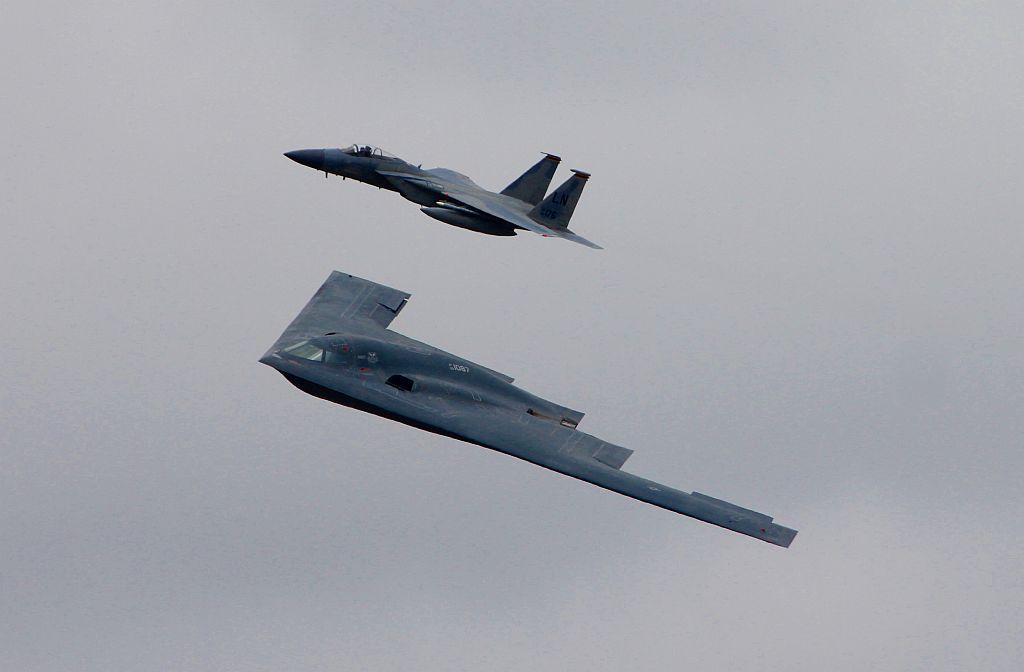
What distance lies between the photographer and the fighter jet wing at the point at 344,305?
63.0m

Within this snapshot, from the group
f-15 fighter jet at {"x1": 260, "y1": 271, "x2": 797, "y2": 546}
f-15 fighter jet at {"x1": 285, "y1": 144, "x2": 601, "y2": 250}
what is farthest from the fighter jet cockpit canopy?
f-15 fighter jet at {"x1": 260, "y1": 271, "x2": 797, "y2": 546}

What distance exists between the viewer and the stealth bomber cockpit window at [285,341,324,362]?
5900 centimetres

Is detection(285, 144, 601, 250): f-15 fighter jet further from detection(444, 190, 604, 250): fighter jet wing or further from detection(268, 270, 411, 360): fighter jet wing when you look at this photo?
detection(268, 270, 411, 360): fighter jet wing

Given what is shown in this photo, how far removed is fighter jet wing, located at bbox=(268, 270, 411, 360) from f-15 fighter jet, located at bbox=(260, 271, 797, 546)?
2.81 ft

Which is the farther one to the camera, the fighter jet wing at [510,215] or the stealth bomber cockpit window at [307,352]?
the fighter jet wing at [510,215]

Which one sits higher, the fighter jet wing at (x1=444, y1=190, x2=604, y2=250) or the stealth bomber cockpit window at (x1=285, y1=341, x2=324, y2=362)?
the fighter jet wing at (x1=444, y1=190, x2=604, y2=250)

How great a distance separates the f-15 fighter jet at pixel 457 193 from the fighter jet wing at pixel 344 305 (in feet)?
40.3

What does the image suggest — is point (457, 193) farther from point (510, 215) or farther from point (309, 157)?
point (309, 157)

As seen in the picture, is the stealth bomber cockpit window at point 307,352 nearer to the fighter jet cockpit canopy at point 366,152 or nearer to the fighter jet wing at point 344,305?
the fighter jet wing at point 344,305

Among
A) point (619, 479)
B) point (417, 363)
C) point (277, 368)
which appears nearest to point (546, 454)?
point (619, 479)

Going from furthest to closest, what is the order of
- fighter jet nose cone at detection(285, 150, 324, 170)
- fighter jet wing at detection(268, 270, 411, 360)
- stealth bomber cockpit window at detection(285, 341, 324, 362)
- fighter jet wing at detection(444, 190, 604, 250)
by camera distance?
fighter jet nose cone at detection(285, 150, 324, 170)
fighter jet wing at detection(444, 190, 604, 250)
fighter jet wing at detection(268, 270, 411, 360)
stealth bomber cockpit window at detection(285, 341, 324, 362)

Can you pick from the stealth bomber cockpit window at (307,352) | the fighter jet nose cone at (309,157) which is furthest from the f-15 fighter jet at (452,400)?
the fighter jet nose cone at (309,157)

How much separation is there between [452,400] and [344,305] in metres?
8.50

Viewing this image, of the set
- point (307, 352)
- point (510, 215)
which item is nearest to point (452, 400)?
point (307, 352)
